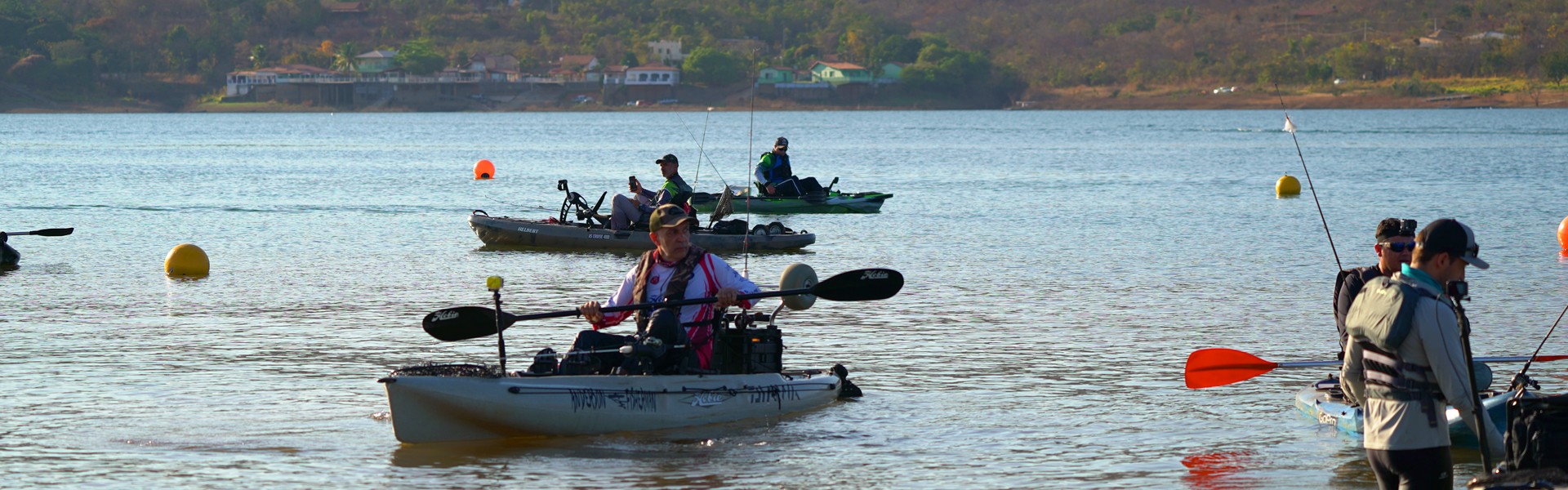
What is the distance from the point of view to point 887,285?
11.8 m

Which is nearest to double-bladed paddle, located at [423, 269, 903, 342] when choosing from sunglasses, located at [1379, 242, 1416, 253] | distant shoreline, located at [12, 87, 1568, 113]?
sunglasses, located at [1379, 242, 1416, 253]

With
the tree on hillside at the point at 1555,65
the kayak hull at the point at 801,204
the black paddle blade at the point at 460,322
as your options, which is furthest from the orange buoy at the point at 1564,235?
the tree on hillside at the point at 1555,65

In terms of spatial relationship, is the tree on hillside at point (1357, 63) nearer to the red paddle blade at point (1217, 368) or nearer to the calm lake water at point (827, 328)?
the calm lake water at point (827, 328)

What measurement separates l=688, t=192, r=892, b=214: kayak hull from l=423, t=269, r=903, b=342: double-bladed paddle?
20.2 metres

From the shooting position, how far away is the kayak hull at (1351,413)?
10.2 metres

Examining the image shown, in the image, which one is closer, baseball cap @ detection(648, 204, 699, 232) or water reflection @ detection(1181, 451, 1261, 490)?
water reflection @ detection(1181, 451, 1261, 490)

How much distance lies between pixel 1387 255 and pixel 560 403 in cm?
488

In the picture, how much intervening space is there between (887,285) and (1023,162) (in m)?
57.2

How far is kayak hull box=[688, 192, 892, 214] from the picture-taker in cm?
3238

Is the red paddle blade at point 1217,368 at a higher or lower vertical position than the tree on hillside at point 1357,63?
lower

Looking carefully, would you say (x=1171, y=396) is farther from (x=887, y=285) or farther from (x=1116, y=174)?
(x=1116, y=174)

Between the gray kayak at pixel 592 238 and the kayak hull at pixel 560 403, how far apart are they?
1274 cm

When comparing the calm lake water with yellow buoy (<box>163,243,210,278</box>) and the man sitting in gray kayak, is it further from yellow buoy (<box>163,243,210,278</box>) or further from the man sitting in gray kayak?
the man sitting in gray kayak

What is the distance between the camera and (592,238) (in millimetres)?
25203
